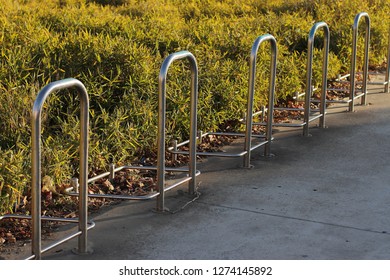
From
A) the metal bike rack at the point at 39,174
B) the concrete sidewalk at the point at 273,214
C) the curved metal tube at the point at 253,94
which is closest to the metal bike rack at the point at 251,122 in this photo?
the curved metal tube at the point at 253,94

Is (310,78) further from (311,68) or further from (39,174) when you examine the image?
(39,174)

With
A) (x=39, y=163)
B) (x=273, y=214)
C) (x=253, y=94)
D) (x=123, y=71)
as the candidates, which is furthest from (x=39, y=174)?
(x=123, y=71)

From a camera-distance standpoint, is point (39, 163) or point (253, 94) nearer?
point (39, 163)

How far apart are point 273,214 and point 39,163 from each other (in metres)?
1.80

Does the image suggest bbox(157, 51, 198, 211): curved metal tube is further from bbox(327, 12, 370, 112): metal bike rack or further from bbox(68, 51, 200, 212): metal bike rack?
bbox(327, 12, 370, 112): metal bike rack

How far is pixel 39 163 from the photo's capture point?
14.0ft

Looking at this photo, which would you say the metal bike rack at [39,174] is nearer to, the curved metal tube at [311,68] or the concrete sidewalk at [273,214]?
the concrete sidewalk at [273,214]

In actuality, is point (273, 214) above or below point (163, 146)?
below

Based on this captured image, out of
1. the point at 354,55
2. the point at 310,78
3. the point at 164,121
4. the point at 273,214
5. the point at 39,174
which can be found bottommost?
the point at 273,214

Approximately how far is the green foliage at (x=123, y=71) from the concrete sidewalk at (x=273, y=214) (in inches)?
25.1

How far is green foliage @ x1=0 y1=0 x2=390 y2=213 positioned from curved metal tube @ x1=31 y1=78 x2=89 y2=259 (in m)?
0.71

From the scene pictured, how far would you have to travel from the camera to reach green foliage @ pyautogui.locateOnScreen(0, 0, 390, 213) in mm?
6266

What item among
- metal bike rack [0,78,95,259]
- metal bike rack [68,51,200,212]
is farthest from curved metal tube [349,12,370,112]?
metal bike rack [0,78,95,259]

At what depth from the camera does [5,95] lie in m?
6.64
